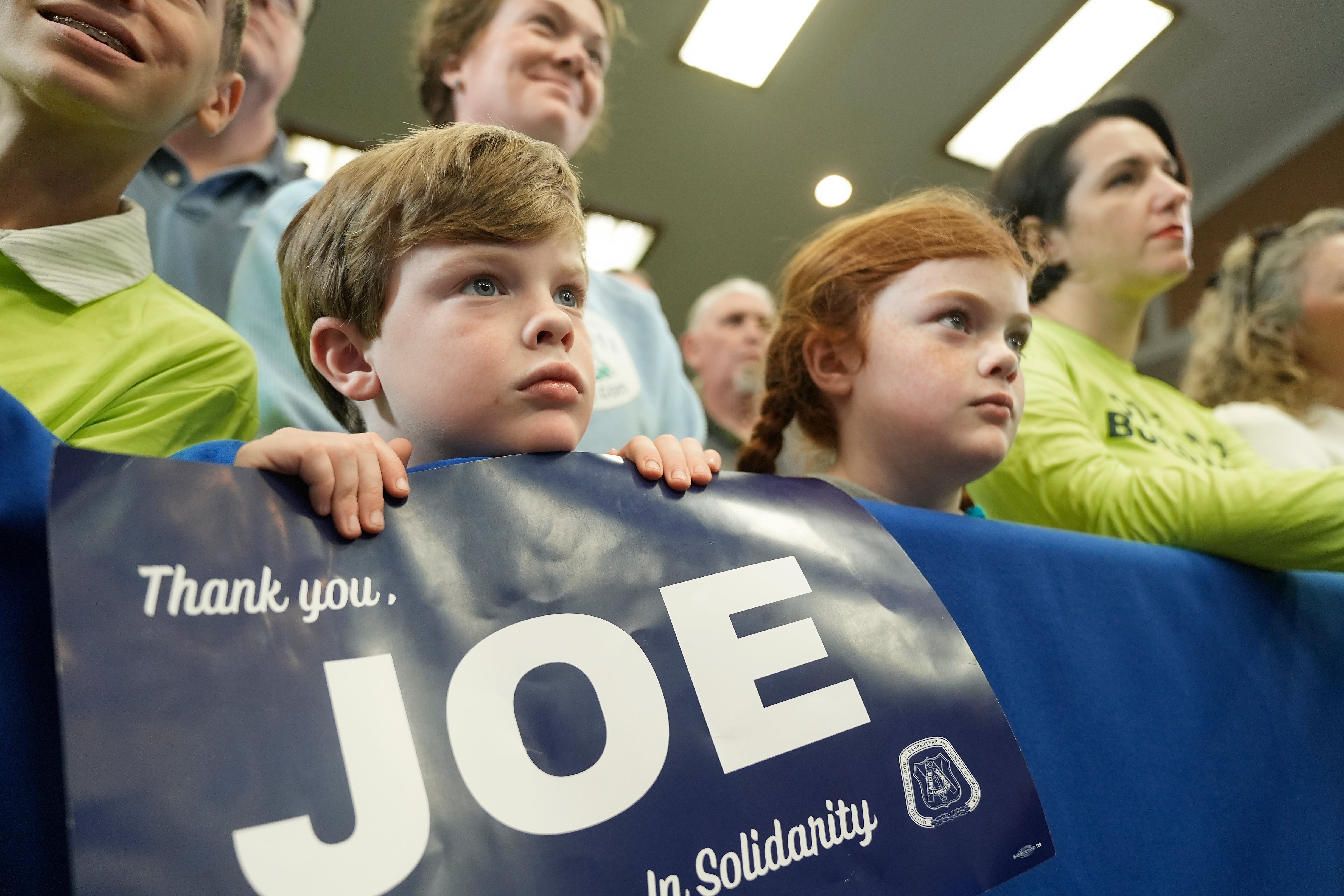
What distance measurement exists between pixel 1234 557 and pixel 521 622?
2.68 feet

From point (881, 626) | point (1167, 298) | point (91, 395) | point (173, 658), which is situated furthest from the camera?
point (1167, 298)

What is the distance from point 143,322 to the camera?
0.78m

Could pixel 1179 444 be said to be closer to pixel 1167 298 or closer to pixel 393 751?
pixel 393 751

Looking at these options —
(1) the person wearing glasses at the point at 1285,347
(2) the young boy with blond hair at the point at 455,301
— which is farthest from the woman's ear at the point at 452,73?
(1) the person wearing glasses at the point at 1285,347

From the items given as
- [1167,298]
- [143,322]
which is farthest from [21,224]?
[1167,298]

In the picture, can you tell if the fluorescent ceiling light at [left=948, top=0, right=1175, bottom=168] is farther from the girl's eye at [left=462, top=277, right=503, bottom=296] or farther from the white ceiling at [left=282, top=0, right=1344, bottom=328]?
the girl's eye at [left=462, top=277, right=503, bottom=296]

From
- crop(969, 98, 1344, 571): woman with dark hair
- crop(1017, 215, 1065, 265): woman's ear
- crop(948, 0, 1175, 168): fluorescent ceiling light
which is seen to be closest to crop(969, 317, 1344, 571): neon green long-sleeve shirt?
crop(969, 98, 1344, 571): woman with dark hair

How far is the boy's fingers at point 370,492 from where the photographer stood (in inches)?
17.6

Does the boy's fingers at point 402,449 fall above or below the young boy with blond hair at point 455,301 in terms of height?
below

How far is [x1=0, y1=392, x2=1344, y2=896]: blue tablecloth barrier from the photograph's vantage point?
655 mm

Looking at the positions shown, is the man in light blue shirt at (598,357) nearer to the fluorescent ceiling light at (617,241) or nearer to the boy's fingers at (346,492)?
the boy's fingers at (346,492)

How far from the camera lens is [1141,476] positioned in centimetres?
99

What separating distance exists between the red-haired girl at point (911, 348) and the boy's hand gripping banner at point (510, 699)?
353mm

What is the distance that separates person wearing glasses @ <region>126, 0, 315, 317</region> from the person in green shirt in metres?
0.54
